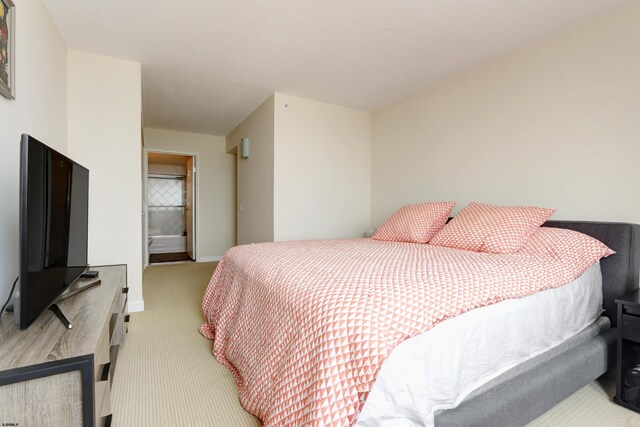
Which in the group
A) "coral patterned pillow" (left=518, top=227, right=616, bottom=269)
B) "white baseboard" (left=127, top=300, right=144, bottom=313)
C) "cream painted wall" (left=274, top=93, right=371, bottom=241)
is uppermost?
"cream painted wall" (left=274, top=93, right=371, bottom=241)

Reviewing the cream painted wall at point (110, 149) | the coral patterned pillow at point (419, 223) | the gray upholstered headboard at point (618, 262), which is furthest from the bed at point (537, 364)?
the cream painted wall at point (110, 149)

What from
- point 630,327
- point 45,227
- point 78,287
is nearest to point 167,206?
point 78,287

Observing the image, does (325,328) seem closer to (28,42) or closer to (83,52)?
(28,42)

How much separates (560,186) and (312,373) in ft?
7.88

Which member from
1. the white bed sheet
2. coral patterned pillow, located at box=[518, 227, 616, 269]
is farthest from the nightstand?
coral patterned pillow, located at box=[518, 227, 616, 269]

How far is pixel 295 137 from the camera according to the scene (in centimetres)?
377

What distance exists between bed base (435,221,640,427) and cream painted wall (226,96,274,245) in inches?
111

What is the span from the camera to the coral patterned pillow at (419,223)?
272cm

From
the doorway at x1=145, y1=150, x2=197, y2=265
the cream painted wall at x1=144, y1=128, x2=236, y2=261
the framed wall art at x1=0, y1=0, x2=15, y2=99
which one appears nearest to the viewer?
the framed wall art at x1=0, y1=0, x2=15, y2=99

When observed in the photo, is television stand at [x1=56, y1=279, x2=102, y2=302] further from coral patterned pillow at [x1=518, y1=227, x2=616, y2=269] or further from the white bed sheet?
coral patterned pillow at [x1=518, y1=227, x2=616, y2=269]

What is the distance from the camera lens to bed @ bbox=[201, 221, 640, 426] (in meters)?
1.16

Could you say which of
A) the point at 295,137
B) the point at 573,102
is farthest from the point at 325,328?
the point at 295,137

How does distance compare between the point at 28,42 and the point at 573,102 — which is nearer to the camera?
the point at 28,42

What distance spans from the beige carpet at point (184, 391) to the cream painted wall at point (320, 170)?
1.68m
